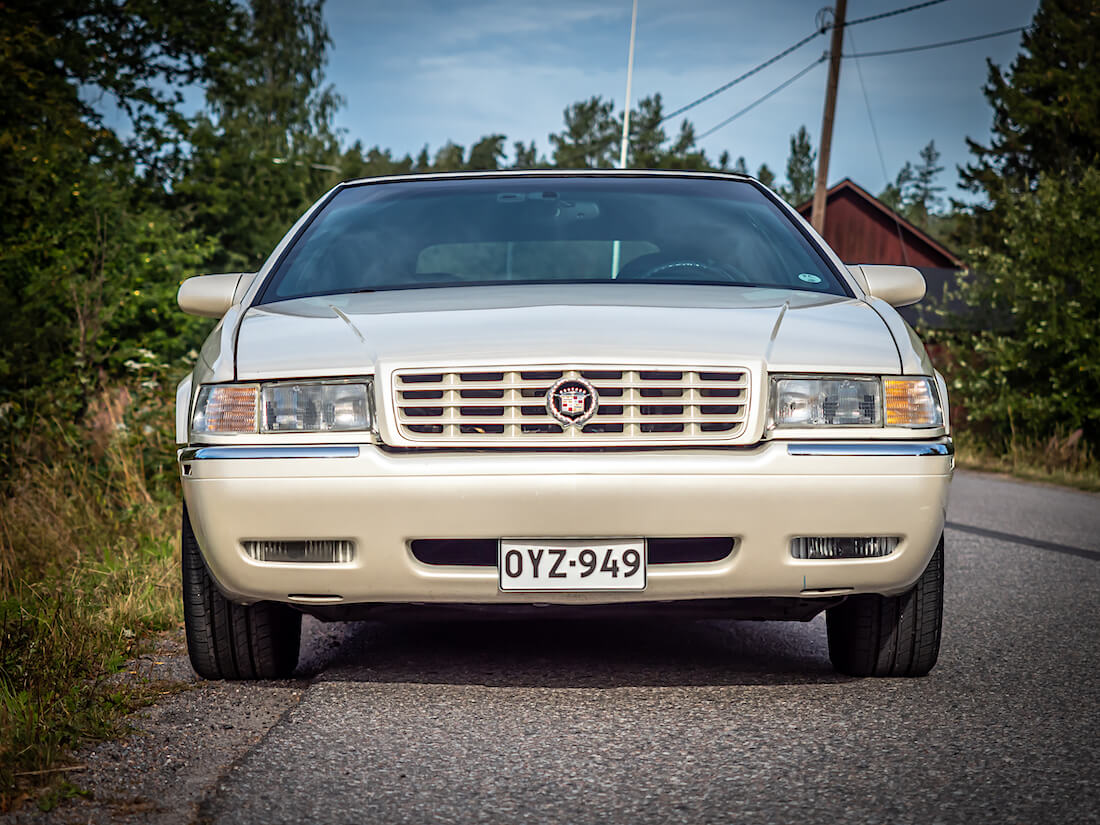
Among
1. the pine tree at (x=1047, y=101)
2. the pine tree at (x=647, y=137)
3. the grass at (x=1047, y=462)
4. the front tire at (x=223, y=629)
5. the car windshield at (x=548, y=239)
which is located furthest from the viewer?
the pine tree at (x=647, y=137)

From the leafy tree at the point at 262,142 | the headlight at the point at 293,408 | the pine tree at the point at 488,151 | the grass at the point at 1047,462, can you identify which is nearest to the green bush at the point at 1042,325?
the grass at the point at 1047,462

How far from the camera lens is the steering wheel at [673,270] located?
4527mm

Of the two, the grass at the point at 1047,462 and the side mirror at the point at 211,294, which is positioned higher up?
the side mirror at the point at 211,294

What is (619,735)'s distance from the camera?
3438mm

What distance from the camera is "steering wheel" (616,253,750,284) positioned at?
4527 mm

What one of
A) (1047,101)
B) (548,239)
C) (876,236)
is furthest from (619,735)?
(876,236)

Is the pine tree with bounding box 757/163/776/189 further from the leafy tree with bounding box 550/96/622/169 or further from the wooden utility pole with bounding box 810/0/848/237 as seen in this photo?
the wooden utility pole with bounding box 810/0/848/237

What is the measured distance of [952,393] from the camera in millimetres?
19875

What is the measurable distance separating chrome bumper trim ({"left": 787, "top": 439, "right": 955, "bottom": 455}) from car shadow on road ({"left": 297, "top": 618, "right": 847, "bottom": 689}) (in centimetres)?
73

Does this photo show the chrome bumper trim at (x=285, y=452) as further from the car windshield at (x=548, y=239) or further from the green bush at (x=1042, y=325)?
the green bush at (x=1042, y=325)

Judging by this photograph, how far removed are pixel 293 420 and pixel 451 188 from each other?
1.74m

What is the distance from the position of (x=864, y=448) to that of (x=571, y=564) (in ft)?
2.84

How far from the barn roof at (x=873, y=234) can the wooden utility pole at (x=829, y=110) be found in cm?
2132

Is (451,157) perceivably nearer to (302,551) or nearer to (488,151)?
(488,151)
